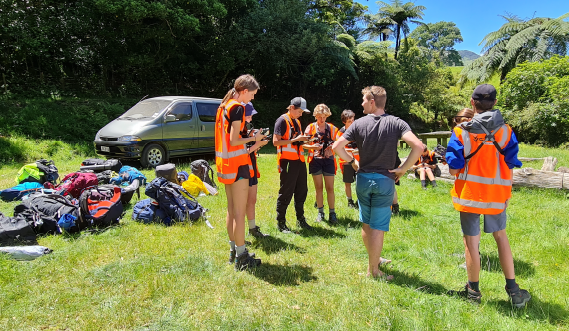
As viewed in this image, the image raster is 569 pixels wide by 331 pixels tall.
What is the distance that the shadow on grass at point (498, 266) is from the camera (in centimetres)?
354

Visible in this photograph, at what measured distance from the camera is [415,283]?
10.9 ft

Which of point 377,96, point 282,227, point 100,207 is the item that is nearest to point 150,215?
point 100,207

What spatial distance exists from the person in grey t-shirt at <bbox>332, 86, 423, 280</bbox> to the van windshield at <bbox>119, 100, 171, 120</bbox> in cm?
744

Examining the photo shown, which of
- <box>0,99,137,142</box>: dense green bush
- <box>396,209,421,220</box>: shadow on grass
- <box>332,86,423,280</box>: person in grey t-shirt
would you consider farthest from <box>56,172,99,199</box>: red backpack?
<box>0,99,137,142</box>: dense green bush

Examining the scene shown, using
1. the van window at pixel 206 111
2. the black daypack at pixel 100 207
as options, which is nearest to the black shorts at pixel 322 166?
the black daypack at pixel 100 207

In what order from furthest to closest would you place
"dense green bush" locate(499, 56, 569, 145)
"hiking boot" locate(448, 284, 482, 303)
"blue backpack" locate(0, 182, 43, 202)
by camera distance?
"dense green bush" locate(499, 56, 569, 145), "blue backpack" locate(0, 182, 43, 202), "hiking boot" locate(448, 284, 482, 303)

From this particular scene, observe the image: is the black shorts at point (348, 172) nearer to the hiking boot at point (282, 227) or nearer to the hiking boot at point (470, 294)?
the hiking boot at point (282, 227)

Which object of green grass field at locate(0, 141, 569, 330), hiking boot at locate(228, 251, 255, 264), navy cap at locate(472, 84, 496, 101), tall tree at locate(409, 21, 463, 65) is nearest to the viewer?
green grass field at locate(0, 141, 569, 330)

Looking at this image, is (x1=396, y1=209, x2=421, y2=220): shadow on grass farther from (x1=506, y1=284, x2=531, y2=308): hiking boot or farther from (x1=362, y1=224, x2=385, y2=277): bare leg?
(x1=506, y1=284, x2=531, y2=308): hiking boot

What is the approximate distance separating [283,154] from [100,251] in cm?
252

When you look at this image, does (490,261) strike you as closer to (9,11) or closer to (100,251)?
(100,251)

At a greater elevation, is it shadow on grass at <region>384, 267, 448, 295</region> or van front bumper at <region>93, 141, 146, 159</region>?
van front bumper at <region>93, 141, 146, 159</region>

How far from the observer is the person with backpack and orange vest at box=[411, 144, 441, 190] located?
7.57 m

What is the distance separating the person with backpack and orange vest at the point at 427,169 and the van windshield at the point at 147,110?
6882 millimetres
